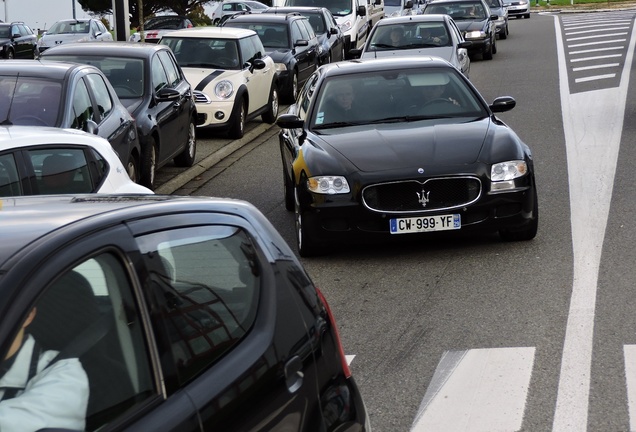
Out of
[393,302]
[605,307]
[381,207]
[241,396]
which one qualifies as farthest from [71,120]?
[241,396]

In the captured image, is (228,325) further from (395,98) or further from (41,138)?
(395,98)

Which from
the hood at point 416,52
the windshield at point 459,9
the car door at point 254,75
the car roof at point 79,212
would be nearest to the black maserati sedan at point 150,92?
the car door at point 254,75

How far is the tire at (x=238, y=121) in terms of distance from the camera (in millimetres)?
18844

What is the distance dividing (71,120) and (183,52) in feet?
29.0

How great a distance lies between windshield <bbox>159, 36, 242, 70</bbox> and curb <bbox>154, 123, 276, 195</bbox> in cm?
116

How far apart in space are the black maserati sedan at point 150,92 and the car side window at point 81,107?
6.08ft

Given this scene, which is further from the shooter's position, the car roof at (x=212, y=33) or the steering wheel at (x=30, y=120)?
the car roof at (x=212, y=33)

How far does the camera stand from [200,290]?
3.49 m

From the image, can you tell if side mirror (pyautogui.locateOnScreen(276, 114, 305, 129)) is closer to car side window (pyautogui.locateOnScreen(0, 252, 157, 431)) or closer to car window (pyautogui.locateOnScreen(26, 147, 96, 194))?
car window (pyautogui.locateOnScreen(26, 147, 96, 194))

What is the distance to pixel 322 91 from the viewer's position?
11898mm

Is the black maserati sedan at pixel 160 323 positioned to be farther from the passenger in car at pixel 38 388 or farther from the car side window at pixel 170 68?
the car side window at pixel 170 68

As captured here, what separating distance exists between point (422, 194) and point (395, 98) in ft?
6.58

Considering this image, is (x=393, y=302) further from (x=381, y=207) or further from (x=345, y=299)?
(x=381, y=207)

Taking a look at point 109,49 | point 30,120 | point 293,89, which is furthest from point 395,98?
point 293,89
